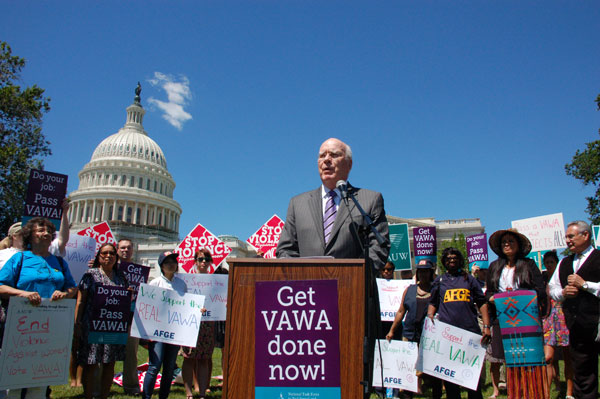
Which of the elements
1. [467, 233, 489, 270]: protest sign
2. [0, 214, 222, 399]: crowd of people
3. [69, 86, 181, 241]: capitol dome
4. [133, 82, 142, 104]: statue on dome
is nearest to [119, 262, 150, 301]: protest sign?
[0, 214, 222, 399]: crowd of people

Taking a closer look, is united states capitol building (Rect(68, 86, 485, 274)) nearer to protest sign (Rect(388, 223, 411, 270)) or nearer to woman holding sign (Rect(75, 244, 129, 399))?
protest sign (Rect(388, 223, 411, 270))

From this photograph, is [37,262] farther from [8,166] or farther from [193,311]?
[8,166]

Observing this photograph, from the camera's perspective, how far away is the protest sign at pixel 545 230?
40.1ft

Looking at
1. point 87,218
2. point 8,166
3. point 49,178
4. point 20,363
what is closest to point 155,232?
point 87,218

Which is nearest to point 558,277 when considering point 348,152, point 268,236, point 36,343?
point 348,152

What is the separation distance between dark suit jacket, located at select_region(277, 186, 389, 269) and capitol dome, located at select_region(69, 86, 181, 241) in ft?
303

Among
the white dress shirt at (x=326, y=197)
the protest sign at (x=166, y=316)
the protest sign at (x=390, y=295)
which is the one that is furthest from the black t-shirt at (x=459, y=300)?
the protest sign at (x=166, y=316)

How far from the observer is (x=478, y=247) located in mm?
13828

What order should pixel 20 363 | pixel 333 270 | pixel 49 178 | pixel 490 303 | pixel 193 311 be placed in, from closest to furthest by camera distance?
pixel 333 270 < pixel 20 363 < pixel 490 303 < pixel 193 311 < pixel 49 178

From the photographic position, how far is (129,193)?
99500 mm

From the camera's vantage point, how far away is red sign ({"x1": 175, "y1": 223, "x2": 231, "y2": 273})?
1220 cm

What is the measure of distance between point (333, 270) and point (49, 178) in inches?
369

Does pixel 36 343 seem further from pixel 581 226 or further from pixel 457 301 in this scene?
pixel 581 226

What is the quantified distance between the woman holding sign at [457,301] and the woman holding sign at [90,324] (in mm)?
4090
